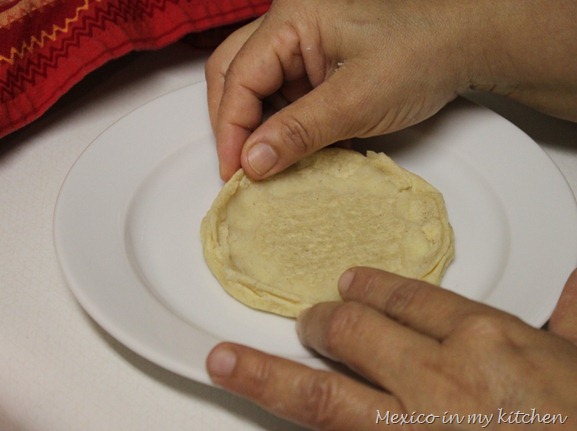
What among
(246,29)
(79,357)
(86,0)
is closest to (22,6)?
(86,0)

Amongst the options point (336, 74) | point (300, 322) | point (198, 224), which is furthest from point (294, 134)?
point (300, 322)

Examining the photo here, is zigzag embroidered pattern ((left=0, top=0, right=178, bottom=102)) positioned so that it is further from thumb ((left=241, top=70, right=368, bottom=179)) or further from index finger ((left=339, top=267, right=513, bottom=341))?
index finger ((left=339, top=267, right=513, bottom=341))

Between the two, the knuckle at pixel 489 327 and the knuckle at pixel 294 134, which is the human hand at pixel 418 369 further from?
the knuckle at pixel 294 134

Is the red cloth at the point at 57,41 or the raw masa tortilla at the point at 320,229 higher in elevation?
the red cloth at the point at 57,41

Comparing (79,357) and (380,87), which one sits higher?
(380,87)

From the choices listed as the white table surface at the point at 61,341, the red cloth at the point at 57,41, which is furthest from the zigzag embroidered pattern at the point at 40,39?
the white table surface at the point at 61,341

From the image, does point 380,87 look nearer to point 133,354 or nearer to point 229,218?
point 229,218
